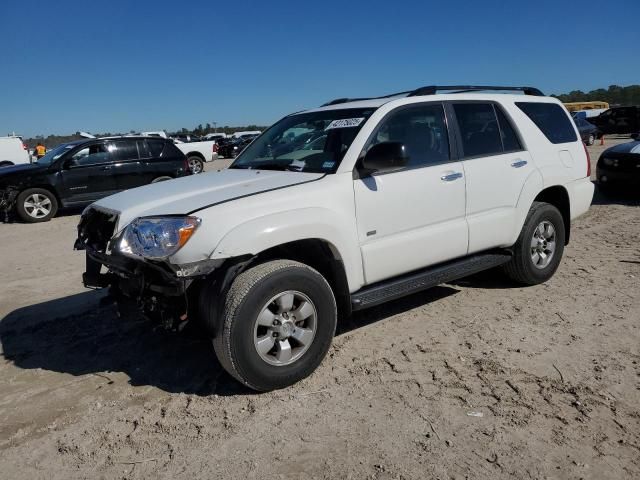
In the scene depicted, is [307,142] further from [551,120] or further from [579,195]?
[579,195]

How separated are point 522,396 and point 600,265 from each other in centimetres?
331

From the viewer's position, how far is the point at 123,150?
1152cm

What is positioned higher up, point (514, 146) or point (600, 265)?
point (514, 146)

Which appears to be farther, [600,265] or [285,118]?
[600,265]

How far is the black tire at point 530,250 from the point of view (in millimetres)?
4902

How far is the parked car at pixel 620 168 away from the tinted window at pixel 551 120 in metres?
5.06

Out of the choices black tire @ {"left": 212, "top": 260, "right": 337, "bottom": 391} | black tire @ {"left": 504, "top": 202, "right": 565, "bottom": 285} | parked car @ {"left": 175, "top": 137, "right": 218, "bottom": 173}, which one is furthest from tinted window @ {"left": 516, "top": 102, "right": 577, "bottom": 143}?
parked car @ {"left": 175, "top": 137, "right": 218, "bottom": 173}

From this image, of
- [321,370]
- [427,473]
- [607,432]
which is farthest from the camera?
[321,370]

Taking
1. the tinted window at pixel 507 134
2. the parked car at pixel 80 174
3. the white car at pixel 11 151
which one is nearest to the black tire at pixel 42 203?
the parked car at pixel 80 174

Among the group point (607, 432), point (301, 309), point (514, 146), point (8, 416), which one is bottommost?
point (607, 432)

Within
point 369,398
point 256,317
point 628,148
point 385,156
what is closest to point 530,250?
point 385,156

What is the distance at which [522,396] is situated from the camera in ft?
10.5

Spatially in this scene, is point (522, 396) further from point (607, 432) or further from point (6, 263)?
point (6, 263)

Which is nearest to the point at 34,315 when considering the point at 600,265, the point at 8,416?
the point at 8,416
